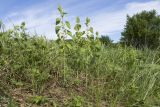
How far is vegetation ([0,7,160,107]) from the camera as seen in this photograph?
4.96 m

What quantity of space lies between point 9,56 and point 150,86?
1.85 meters

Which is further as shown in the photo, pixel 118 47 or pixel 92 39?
pixel 118 47

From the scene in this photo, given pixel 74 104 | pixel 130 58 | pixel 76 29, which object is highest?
pixel 76 29

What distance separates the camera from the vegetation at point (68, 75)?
Result: 16.3 ft

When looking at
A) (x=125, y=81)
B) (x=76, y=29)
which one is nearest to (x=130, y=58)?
(x=125, y=81)

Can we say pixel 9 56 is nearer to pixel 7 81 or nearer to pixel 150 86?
pixel 7 81

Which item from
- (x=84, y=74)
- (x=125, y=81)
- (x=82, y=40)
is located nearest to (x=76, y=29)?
(x=82, y=40)

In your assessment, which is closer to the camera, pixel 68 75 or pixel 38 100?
pixel 38 100

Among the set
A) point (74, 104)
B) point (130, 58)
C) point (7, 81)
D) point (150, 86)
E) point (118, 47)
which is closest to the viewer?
point (74, 104)

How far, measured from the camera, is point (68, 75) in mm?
5281

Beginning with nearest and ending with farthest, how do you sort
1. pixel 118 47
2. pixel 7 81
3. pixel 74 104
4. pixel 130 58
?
pixel 74 104
pixel 7 81
pixel 130 58
pixel 118 47

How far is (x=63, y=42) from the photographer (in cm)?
543

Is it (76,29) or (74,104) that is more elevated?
(76,29)

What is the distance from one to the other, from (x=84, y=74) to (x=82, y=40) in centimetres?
45
